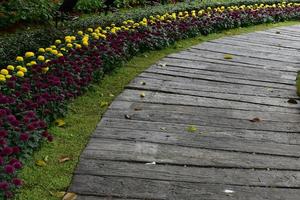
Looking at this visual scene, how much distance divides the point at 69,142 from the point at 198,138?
1.16 m

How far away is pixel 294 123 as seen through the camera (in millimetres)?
5191

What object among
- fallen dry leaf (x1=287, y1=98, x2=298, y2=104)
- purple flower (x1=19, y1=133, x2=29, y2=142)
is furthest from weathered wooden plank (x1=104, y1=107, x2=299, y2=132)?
purple flower (x1=19, y1=133, x2=29, y2=142)

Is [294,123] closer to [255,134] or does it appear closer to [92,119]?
[255,134]

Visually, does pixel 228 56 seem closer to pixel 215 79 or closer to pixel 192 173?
pixel 215 79

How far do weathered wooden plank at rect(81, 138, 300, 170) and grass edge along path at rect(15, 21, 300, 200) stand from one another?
186 millimetres

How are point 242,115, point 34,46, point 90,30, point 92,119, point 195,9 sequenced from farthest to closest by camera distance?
point 195,9 < point 90,30 < point 34,46 < point 242,115 < point 92,119

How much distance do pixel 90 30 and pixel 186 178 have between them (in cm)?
374

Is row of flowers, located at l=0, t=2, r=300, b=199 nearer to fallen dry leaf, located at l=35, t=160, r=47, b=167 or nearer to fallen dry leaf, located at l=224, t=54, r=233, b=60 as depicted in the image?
fallen dry leaf, located at l=35, t=160, r=47, b=167

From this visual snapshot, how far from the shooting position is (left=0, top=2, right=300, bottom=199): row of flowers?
380 cm

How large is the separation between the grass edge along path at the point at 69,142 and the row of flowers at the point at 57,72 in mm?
101

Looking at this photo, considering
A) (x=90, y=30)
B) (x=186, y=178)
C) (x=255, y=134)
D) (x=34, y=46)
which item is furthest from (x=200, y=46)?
(x=186, y=178)

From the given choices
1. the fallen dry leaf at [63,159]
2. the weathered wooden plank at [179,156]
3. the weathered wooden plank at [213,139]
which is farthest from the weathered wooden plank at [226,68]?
the fallen dry leaf at [63,159]

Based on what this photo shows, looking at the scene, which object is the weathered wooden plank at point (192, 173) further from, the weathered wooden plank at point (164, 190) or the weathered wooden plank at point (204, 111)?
the weathered wooden plank at point (204, 111)

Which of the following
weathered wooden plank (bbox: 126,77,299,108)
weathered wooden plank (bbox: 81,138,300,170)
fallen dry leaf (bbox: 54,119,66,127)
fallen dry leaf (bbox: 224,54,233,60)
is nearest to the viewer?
weathered wooden plank (bbox: 81,138,300,170)
